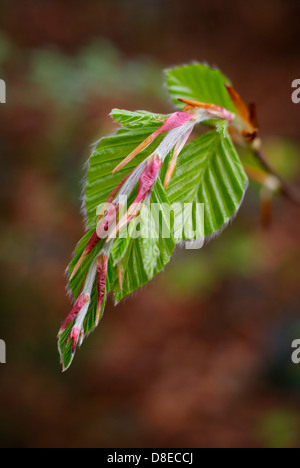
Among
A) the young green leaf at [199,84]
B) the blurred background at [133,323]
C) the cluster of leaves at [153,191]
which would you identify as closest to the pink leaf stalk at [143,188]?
the cluster of leaves at [153,191]

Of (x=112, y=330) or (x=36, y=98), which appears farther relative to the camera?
(x=112, y=330)

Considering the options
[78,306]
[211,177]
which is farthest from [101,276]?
[211,177]

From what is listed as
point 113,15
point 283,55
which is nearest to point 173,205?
point 113,15

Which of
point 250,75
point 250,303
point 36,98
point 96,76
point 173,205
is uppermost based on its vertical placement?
point 250,75

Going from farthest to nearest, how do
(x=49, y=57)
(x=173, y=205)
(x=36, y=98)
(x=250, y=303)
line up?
(x=250, y=303), (x=36, y=98), (x=49, y=57), (x=173, y=205)

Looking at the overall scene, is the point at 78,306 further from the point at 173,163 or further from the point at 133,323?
the point at 133,323

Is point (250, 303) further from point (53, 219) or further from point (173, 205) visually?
point (173, 205)

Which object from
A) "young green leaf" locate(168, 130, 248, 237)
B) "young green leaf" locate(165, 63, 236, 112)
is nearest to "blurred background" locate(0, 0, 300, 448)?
"young green leaf" locate(165, 63, 236, 112)

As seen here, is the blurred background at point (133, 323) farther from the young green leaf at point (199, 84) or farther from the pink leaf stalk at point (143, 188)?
the pink leaf stalk at point (143, 188)
